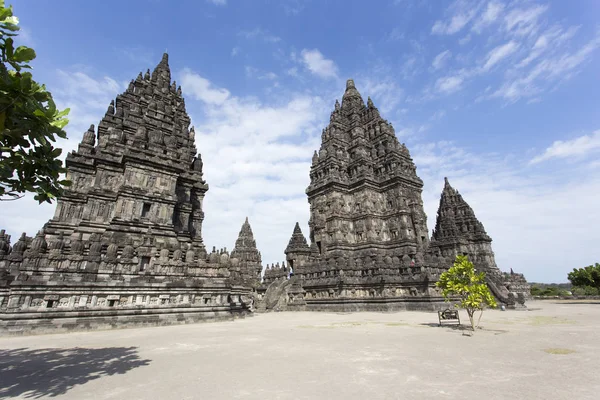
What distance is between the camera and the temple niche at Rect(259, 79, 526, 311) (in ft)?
78.0

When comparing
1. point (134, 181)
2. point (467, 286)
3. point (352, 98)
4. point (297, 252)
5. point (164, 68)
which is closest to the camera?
point (467, 286)

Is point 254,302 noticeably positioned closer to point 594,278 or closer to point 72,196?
point 72,196

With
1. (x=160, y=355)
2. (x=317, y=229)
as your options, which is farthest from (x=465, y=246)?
(x=160, y=355)

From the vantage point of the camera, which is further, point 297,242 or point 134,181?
point 297,242

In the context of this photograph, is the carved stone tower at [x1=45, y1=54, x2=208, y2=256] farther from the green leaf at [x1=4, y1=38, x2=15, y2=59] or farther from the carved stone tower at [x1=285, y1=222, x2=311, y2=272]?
the green leaf at [x1=4, y1=38, x2=15, y2=59]

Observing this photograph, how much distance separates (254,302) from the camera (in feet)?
95.0

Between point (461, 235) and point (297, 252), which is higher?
point (461, 235)

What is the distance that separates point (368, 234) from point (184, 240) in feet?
67.2

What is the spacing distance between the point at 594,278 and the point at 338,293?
1561 inches

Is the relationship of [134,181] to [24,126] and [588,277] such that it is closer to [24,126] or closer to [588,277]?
[24,126]

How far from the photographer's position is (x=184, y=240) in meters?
20.7

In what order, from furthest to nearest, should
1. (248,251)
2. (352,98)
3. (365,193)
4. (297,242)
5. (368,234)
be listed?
(248,251) < (352,98) < (297,242) < (365,193) < (368,234)

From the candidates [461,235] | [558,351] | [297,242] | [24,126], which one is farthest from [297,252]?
[24,126]

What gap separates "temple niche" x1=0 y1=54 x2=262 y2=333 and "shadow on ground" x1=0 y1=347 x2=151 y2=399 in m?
4.59
